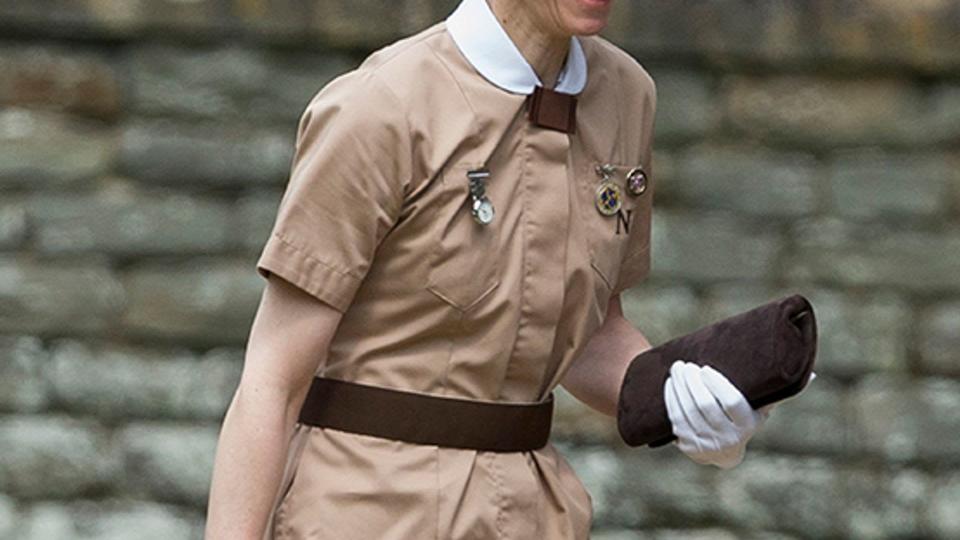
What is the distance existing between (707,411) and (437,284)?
367 millimetres

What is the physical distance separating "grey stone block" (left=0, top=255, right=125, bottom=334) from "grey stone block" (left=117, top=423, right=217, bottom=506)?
11.5 inches

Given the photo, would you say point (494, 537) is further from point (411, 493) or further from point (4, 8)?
point (4, 8)

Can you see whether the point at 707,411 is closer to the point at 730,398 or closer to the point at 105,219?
the point at 730,398

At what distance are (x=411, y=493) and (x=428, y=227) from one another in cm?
31

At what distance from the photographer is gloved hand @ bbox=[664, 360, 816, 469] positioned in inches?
104

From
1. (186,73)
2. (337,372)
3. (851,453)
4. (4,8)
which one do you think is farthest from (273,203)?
(337,372)

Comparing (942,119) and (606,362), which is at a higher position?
(606,362)

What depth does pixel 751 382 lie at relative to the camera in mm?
2605

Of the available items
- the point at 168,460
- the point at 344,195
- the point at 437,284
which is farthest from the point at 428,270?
the point at 168,460

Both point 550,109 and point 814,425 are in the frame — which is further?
point 814,425

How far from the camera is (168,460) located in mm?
5414

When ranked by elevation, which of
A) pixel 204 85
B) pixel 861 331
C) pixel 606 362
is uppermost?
pixel 606 362

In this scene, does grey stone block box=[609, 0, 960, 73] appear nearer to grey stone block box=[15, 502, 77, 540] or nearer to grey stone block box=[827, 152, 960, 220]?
grey stone block box=[827, 152, 960, 220]

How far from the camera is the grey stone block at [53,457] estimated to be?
5426 millimetres
